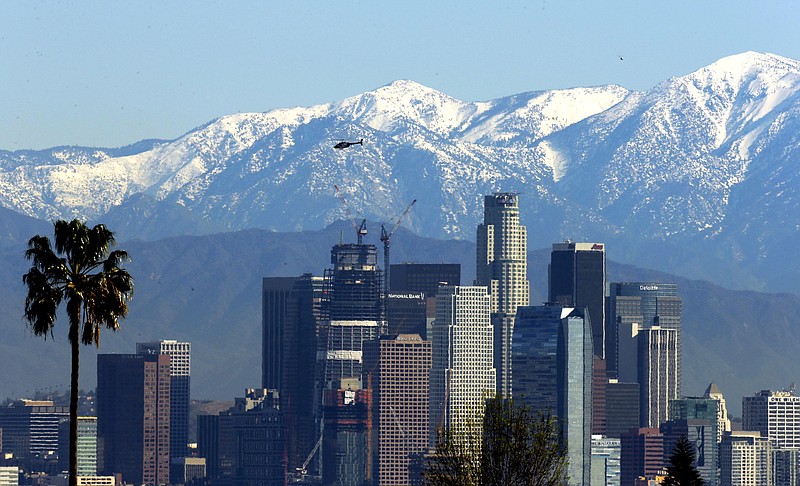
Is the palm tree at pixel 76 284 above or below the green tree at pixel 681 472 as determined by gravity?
above

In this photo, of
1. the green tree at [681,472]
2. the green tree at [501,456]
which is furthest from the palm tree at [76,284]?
the green tree at [681,472]

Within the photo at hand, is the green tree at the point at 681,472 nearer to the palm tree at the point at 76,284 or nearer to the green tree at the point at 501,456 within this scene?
the green tree at the point at 501,456

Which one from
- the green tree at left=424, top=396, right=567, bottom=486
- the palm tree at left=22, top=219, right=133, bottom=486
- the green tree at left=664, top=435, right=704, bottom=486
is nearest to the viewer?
the palm tree at left=22, top=219, right=133, bottom=486

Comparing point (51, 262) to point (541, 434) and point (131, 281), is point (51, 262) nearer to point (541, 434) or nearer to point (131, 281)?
point (131, 281)

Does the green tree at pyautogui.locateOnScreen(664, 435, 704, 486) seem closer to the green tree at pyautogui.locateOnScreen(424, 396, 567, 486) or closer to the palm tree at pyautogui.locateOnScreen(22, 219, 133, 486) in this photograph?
the green tree at pyautogui.locateOnScreen(424, 396, 567, 486)

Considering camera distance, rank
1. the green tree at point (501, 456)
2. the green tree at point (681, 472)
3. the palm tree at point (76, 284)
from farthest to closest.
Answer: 1. the green tree at point (501, 456)
2. the green tree at point (681, 472)
3. the palm tree at point (76, 284)

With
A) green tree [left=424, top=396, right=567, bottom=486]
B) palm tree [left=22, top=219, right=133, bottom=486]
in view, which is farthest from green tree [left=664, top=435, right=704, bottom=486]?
palm tree [left=22, top=219, right=133, bottom=486]
